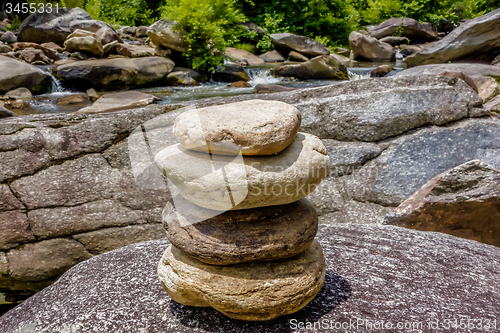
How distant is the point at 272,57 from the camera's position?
1361cm

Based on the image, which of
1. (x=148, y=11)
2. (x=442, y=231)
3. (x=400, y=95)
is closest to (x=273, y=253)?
(x=442, y=231)

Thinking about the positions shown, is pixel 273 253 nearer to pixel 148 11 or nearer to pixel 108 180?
pixel 108 180

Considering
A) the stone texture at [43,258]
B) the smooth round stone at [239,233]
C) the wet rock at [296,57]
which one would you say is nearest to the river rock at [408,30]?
the wet rock at [296,57]

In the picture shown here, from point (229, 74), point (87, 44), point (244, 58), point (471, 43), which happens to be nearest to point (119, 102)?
point (229, 74)

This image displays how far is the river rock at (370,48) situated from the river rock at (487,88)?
7.95 m

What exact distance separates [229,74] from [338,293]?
8.82 m

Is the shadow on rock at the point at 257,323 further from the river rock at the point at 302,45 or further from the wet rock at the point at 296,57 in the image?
the river rock at the point at 302,45

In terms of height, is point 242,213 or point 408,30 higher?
point 242,213

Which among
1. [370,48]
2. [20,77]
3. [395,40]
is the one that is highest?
[370,48]

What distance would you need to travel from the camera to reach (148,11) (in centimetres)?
1764

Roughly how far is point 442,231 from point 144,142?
8.34ft

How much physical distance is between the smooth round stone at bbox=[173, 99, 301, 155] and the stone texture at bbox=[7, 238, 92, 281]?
202 centimetres

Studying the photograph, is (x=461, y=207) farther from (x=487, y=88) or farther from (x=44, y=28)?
(x=44, y=28)

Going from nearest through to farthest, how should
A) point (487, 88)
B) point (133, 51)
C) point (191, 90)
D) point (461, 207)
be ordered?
point (461, 207) < point (487, 88) < point (191, 90) < point (133, 51)
